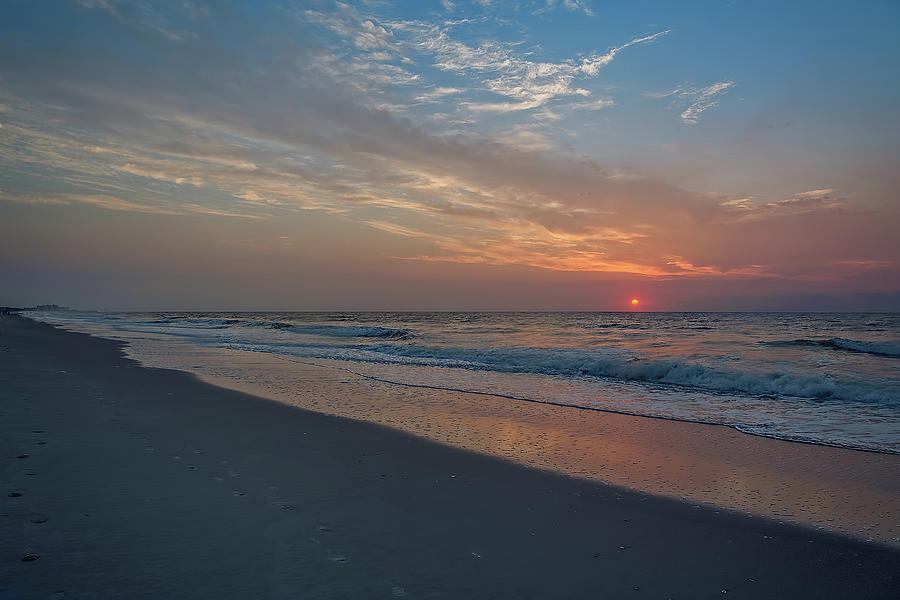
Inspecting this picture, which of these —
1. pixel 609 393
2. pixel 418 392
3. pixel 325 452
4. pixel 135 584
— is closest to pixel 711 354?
pixel 609 393

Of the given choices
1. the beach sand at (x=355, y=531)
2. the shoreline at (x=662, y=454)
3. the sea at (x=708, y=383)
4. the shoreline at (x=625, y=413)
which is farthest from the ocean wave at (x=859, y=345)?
the beach sand at (x=355, y=531)

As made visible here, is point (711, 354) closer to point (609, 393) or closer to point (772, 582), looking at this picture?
point (609, 393)

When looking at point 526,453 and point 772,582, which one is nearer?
point 772,582

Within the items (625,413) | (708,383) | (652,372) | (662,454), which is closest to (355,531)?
(662,454)

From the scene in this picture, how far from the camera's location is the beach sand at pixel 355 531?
365 centimetres

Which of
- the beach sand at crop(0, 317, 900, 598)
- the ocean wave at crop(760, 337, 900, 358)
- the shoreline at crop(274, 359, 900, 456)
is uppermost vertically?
the ocean wave at crop(760, 337, 900, 358)

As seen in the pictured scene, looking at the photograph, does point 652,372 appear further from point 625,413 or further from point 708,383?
point 625,413

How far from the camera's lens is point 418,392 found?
13.9m

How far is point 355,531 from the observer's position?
4.59m

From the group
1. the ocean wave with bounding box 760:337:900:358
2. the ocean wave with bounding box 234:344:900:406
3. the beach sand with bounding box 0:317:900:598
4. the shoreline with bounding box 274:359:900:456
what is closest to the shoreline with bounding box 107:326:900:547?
the shoreline with bounding box 274:359:900:456

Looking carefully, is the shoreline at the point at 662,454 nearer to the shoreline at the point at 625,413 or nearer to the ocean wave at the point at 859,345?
the shoreline at the point at 625,413

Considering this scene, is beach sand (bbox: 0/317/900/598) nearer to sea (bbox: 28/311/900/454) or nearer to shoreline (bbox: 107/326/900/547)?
shoreline (bbox: 107/326/900/547)

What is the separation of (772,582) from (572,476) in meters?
2.74

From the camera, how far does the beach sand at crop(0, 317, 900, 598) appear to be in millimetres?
3652
